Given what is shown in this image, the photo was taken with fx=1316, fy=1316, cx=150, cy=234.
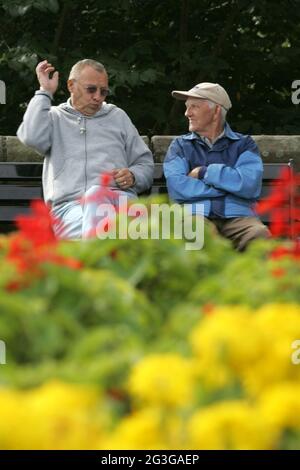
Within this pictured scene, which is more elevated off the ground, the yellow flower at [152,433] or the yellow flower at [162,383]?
the yellow flower at [162,383]

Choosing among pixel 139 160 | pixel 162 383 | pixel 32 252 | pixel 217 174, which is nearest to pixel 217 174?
pixel 217 174

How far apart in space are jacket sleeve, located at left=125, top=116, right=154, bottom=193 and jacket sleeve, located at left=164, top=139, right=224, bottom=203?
0.28 feet

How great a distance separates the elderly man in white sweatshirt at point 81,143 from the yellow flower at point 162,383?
4029 mm

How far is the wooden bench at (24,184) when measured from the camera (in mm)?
6547

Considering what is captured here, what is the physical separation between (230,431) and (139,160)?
4508 mm

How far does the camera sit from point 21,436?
162 centimetres

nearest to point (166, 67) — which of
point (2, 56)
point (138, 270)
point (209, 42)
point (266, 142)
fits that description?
point (209, 42)

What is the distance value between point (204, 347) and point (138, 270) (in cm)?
74

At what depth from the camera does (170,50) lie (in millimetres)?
9438

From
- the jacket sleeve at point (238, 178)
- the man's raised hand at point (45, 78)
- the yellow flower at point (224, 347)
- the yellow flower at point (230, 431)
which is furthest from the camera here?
the man's raised hand at point (45, 78)

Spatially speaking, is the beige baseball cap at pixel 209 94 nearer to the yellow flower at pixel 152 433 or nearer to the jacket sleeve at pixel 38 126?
the jacket sleeve at pixel 38 126

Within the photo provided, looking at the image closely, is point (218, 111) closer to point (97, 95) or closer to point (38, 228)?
point (97, 95)

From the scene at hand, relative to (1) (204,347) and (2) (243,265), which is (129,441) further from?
(2) (243,265)

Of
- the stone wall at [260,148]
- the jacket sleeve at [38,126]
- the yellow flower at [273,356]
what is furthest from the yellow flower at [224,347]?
the stone wall at [260,148]
